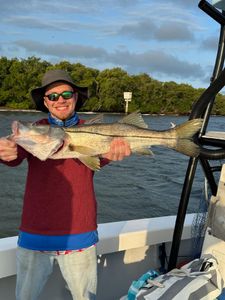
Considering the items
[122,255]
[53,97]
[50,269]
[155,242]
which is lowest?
[122,255]

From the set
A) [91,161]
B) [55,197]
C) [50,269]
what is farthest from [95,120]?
[50,269]

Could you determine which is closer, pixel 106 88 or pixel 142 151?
pixel 142 151

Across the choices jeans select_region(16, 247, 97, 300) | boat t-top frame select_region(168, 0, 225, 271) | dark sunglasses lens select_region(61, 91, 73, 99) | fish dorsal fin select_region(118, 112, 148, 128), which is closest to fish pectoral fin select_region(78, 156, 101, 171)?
fish dorsal fin select_region(118, 112, 148, 128)

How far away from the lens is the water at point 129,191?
12.7m

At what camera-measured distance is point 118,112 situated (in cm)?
7012

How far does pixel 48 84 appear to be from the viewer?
267 centimetres

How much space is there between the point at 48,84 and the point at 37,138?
44 cm

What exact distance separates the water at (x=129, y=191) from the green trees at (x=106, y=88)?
4592 centimetres

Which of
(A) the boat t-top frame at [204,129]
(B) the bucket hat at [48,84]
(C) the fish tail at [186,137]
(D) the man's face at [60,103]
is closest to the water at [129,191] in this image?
(A) the boat t-top frame at [204,129]

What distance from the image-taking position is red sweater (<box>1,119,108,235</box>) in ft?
8.57

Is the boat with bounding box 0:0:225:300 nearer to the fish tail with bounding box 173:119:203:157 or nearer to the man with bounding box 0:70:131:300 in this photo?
the fish tail with bounding box 173:119:203:157

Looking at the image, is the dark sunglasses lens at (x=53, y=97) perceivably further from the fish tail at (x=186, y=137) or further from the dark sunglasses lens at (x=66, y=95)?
the fish tail at (x=186, y=137)

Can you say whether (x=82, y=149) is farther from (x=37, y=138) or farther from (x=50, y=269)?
(x=50, y=269)

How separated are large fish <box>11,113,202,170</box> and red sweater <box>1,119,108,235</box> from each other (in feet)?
0.57
